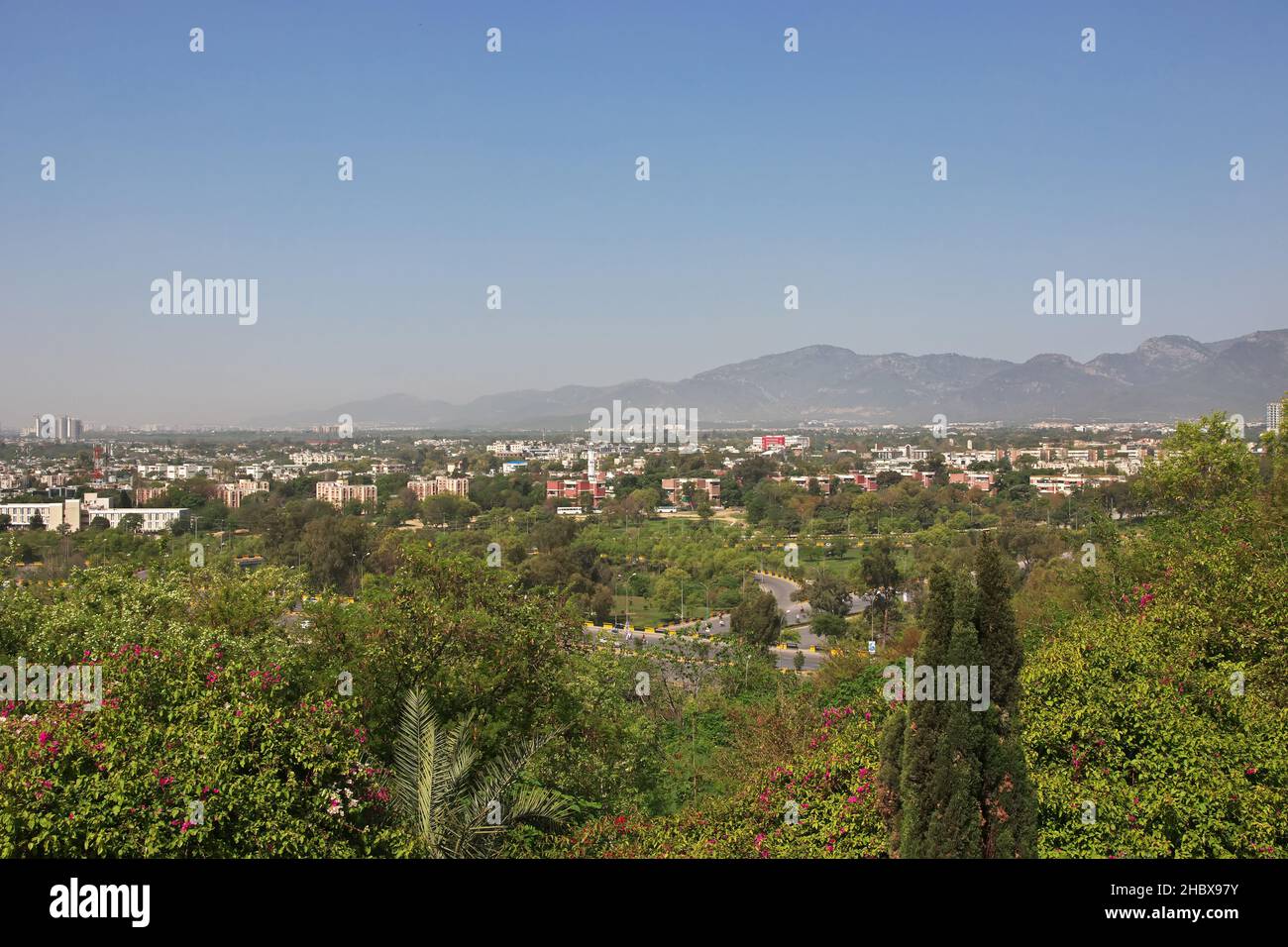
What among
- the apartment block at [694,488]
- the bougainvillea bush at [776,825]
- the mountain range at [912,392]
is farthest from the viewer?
the mountain range at [912,392]

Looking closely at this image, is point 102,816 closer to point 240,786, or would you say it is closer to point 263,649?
point 240,786

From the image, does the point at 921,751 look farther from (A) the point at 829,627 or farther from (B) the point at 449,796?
(A) the point at 829,627

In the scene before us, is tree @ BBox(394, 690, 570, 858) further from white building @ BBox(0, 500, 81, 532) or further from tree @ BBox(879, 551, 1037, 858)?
white building @ BBox(0, 500, 81, 532)

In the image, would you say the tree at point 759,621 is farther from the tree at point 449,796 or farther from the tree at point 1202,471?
the tree at point 449,796

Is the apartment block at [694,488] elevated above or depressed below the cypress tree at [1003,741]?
below

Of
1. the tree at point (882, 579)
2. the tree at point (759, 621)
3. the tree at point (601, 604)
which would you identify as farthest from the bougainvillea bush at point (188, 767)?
the tree at point (882, 579)

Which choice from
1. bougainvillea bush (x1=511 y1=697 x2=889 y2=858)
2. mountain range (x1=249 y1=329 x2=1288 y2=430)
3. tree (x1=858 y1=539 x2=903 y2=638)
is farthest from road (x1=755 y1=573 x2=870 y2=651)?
mountain range (x1=249 y1=329 x2=1288 y2=430)

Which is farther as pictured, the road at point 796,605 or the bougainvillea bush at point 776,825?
the road at point 796,605
